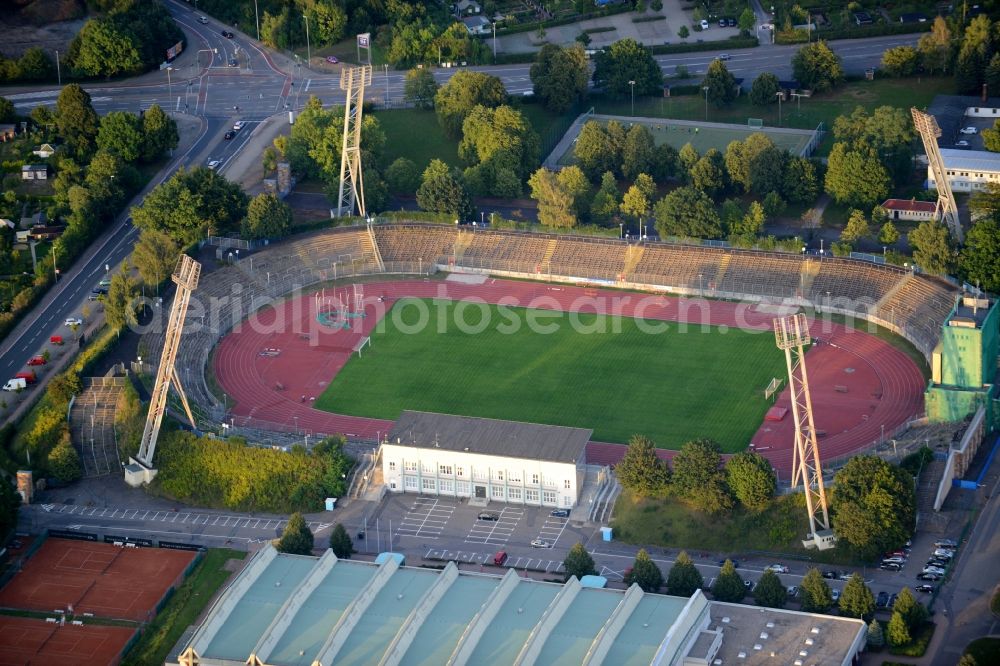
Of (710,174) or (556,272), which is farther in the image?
(710,174)

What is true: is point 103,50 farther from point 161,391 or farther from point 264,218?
point 161,391

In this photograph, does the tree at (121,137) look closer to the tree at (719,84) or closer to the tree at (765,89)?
the tree at (719,84)

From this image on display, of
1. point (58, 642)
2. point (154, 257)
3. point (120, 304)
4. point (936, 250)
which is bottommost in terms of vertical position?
point (58, 642)

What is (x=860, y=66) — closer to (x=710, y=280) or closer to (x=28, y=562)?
(x=710, y=280)

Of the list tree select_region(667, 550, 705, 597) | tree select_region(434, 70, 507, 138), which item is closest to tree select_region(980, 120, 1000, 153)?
tree select_region(434, 70, 507, 138)

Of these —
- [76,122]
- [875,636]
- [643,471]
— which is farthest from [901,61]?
[875,636]

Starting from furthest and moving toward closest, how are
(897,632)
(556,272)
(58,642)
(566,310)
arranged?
(556,272) → (566,310) → (58,642) → (897,632)

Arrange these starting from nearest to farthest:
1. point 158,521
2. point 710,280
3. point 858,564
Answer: point 858,564 < point 158,521 < point 710,280

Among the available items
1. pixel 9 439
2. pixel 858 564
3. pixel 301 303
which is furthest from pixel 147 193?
pixel 858 564
